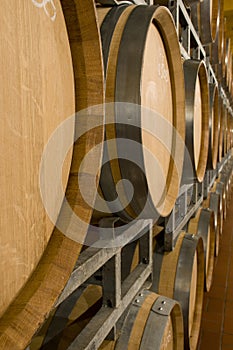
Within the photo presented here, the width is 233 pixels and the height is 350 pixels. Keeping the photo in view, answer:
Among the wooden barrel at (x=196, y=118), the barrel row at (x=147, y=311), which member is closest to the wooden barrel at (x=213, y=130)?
the wooden barrel at (x=196, y=118)

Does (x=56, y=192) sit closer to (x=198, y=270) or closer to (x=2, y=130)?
(x=2, y=130)

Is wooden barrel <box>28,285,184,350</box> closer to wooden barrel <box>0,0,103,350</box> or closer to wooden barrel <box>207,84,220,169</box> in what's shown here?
wooden barrel <box>0,0,103,350</box>

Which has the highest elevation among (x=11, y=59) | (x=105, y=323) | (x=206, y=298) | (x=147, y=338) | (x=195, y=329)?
(x=11, y=59)

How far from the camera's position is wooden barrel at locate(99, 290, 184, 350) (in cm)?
129

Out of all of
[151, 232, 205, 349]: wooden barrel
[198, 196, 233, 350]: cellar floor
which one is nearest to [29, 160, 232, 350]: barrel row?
[151, 232, 205, 349]: wooden barrel

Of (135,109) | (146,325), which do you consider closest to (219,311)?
(146,325)

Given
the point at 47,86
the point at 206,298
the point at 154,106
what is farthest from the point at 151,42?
the point at 206,298

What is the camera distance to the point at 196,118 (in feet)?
6.53

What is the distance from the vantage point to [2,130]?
0.52 meters

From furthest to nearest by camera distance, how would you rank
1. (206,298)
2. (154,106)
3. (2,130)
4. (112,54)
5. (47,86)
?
1. (206,298)
2. (154,106)
3. (112,54)
4. (47,86)
5. (2,130)

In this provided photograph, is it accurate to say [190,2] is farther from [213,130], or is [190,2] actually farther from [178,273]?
[178,273]

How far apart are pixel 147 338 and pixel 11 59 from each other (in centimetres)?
113

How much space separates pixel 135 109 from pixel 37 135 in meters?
0.33

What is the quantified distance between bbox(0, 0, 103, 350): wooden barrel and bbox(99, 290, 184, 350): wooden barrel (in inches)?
30.9
